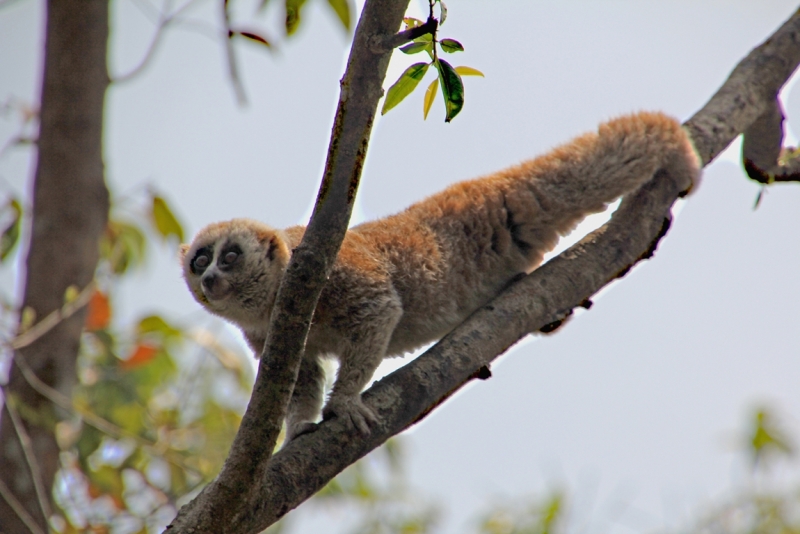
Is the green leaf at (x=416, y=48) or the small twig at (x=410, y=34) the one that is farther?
the green leaf at (x=416, y=48)

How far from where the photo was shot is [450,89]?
1.93 meters

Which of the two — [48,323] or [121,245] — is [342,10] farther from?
[121,245]

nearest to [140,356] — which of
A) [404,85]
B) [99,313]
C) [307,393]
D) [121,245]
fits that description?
[99,313]

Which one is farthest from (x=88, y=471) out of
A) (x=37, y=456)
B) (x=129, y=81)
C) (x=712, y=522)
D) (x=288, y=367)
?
(x=712, y=522)

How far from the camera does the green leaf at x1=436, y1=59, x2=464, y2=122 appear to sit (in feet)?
6.31

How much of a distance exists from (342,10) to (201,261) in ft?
4.49

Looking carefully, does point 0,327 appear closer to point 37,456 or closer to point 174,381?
point 37,456

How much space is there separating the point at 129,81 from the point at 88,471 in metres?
2.28

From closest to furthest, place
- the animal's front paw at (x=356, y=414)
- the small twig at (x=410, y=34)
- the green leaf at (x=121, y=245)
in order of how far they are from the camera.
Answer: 1. the small twig at (x=410, y=34)
2. the animal's front paw at (x=356, y=414)
3. the green leaf at (x=121, y=245)

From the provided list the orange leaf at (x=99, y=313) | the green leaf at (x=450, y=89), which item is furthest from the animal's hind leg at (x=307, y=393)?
the orange leaf at (x=99, y=313)

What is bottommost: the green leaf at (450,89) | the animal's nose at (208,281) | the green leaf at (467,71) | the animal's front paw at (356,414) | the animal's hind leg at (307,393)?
the animal's front paw at (356,414)

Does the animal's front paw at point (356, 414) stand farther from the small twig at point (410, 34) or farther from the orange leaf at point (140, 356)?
the orange leaf at point (140, 356)

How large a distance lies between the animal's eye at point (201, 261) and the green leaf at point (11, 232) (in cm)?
156

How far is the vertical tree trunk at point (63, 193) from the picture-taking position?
4.29m
